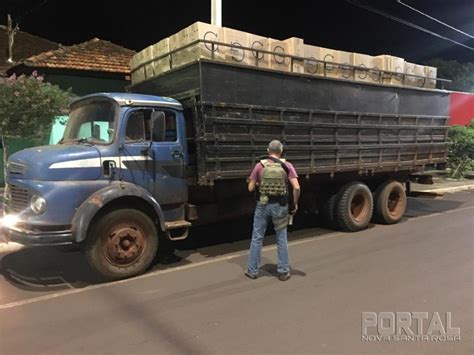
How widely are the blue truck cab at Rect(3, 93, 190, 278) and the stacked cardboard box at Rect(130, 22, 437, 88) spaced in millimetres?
957

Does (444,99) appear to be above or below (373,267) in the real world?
above

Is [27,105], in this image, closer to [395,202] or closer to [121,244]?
[121,244]

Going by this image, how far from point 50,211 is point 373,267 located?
427cm

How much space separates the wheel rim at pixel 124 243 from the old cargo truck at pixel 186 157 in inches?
0.5

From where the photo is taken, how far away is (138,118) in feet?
21.4

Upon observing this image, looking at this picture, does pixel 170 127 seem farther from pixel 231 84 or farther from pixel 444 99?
pixel 444 99

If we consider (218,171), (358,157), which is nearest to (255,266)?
(218,171)

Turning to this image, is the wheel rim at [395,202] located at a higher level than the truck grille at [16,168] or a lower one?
lower

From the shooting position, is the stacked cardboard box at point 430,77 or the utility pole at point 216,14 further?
the utility pole at point 216,14

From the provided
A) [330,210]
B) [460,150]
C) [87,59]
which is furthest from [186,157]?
Answer: [460,150]

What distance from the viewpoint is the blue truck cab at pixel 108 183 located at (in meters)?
5.77

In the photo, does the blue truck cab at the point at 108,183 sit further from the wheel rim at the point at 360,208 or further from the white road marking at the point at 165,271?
the wheel rim at the point at 360,208

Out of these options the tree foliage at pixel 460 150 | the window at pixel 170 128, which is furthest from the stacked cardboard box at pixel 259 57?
the tree foliage at pixel 460 150

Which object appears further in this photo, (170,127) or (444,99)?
(444,99)
